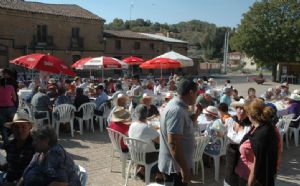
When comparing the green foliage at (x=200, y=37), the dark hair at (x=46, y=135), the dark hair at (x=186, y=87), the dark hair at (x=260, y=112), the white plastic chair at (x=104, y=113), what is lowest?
the white plastic chair at (x=104, y=113)

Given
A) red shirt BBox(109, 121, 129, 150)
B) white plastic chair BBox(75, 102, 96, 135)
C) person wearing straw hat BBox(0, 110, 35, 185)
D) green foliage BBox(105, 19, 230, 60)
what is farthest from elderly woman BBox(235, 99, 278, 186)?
green foliage BBox(105, 19, 230, 60)

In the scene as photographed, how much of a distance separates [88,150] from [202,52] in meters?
89.8

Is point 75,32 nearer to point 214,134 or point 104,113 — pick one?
point 104,113

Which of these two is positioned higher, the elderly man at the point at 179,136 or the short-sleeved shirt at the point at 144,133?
the elderly man at the point at 179,136

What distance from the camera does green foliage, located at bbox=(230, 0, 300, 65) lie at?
3916 centimetres

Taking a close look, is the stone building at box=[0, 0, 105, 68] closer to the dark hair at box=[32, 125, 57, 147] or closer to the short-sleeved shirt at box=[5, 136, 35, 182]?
the short-sleeved shirt at box=[5, 136, 35, 182]

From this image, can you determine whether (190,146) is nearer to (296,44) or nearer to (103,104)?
(103,104)

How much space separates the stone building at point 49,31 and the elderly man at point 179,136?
32.4 metres

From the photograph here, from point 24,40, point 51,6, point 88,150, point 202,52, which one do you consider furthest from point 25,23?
point 202,52

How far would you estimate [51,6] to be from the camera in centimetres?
3906

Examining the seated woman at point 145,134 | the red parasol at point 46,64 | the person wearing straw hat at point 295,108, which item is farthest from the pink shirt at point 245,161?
the red parasol at point 46,64

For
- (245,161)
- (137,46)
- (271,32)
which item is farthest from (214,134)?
(137,46)

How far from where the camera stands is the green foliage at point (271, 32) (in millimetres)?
39156

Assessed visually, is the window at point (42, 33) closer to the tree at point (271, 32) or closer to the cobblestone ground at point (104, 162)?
the tree at point (271, 32)
